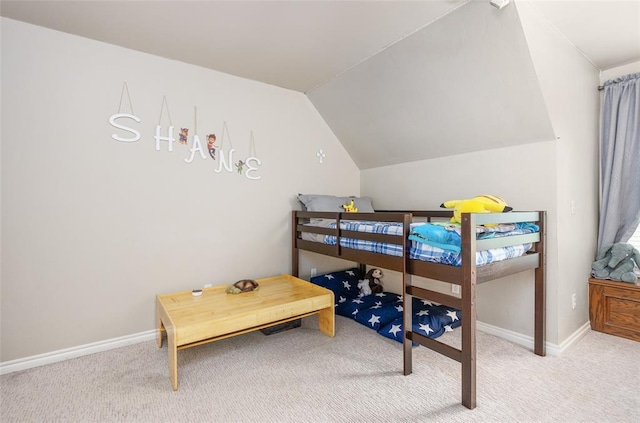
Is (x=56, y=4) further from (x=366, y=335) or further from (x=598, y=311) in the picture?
(x=598, y=311)

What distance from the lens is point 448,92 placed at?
7.70 feet

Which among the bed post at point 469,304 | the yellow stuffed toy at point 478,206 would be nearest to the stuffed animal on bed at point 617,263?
the yellow stuffed toy at point 478,206

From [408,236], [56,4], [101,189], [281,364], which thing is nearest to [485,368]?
[408,236]

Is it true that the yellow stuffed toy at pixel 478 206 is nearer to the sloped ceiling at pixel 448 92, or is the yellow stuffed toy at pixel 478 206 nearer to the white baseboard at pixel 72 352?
the sloped ceiling at pixel 448 92

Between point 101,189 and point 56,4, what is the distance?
1.14 meters

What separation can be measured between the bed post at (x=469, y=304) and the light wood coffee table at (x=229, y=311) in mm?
1069

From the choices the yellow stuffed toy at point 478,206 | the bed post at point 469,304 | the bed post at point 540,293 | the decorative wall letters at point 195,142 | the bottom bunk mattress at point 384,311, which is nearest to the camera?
the bed post at point 469,304

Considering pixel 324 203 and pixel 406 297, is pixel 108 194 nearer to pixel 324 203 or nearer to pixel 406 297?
pixel 324 203

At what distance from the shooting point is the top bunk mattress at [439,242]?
1660 mm

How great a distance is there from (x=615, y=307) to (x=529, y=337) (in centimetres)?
82

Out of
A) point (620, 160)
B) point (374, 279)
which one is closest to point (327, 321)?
point (374, 279)

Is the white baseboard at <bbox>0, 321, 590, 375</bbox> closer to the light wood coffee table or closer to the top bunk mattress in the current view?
the light wood coffee table

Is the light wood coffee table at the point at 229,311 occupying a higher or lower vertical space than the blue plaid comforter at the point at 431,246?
lower

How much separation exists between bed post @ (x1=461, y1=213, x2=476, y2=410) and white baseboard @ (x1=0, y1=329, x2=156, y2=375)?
88.7 inches
